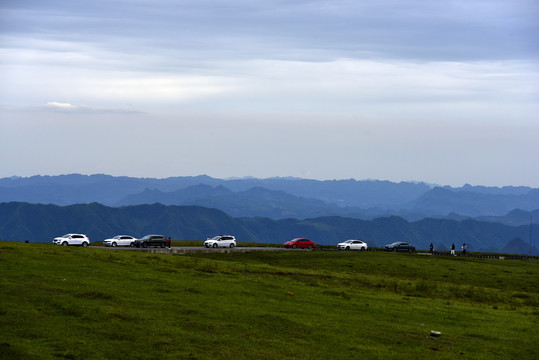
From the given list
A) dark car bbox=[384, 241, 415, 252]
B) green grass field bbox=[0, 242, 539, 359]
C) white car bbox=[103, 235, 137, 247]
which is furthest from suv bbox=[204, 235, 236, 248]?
green grass field bbox=[0, 242, 539, 359]

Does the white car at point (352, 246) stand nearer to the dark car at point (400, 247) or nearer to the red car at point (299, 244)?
the red car at point (299, 244)

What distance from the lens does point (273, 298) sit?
3500 centimetres

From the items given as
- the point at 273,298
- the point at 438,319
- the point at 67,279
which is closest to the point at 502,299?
the point at 438,319

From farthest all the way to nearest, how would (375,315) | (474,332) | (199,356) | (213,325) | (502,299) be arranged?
(502,299)
(375,315)
(474,332)
(213,325)
(199,356)

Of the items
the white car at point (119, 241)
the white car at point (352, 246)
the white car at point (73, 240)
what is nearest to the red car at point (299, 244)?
the white car at point (352, 246)

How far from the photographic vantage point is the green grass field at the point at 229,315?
71.4 feet

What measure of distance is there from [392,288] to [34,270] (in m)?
27.7

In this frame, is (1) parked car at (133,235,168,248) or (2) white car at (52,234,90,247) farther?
(1) parked car at (133,235,168,248)

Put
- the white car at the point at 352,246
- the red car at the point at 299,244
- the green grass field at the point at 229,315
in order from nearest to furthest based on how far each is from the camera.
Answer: the green grass field at the point at 229,315 → the red car at the point at 299,244 → the white car at the point at 352,246

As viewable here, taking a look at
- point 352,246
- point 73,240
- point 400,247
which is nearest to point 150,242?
point 73,240

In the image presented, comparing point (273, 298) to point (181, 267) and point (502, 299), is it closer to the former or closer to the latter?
point (181, 267)

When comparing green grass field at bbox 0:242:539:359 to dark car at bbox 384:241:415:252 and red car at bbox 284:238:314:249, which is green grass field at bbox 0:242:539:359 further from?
dark car at bbox 384:241:415:252

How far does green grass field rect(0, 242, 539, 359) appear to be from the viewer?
21.8 metres

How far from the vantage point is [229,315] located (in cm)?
2811
